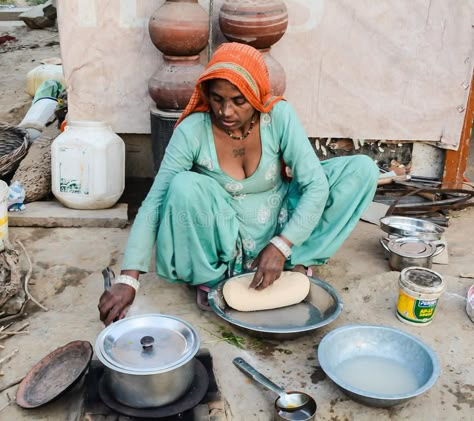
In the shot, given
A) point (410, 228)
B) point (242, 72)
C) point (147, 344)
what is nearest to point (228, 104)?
point (242, 72)

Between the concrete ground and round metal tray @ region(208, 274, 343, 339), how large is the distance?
0.06 m

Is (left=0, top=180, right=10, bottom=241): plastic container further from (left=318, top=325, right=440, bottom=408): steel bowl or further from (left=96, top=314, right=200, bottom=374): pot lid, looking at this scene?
(left=318, top=325, right=440, bottom=408): steel bowl

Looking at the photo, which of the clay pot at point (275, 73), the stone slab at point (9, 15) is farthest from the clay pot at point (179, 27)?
the stone slab at point (9, 15)

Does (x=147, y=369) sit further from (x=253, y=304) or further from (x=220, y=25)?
(x=220, y=25)

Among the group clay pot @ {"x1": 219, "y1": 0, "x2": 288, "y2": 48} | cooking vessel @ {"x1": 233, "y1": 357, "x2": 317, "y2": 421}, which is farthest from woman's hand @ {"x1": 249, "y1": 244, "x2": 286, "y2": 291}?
clay pot @ {"x1": 219, "y1": 0, "x2": 288, "y2": 48}

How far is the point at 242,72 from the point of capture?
92.4 inches

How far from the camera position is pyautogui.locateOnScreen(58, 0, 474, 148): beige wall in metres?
3.71

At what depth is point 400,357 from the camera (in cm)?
232

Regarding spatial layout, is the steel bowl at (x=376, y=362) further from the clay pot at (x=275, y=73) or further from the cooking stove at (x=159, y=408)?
the clay pot at (x=275, y=73)

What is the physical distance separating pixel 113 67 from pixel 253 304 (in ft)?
6.56

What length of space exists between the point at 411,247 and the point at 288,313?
88cm

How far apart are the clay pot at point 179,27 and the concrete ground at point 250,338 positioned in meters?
1.11

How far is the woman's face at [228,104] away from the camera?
7.71 feet

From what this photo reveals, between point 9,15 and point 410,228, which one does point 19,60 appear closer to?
point 9,15
